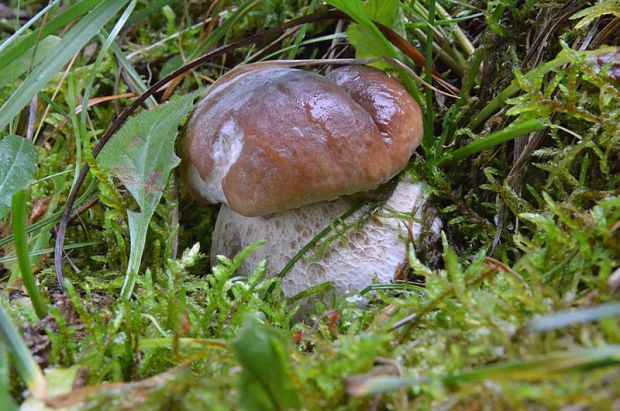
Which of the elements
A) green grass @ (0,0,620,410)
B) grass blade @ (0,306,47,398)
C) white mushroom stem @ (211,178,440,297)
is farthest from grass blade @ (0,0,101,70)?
grass blade @ (0,306,47,398)

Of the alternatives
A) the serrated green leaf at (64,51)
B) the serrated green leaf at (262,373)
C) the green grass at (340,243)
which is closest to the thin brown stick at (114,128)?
the green grass at (340,243)

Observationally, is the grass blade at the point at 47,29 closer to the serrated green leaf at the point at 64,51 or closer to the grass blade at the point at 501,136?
the serrated green leaf at the point at 64,51

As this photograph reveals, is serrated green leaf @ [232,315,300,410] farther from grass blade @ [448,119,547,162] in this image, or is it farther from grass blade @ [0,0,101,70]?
grass blade @ [0,0,101,70]

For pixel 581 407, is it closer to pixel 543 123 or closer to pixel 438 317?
pixel 438 317

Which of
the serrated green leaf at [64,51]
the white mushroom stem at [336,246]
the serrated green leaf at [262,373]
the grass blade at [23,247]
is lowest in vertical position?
the white mushroom stem at [336,246]

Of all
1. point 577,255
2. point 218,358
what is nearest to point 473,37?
point 577,255
